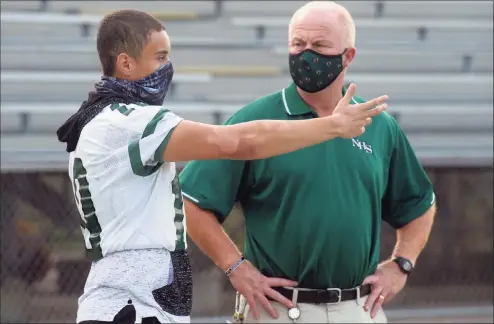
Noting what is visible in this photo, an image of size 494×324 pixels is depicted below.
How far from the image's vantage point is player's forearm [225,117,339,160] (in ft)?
6.85

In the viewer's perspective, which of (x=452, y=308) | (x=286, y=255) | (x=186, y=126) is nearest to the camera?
(x=186, y=126)

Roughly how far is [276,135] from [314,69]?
0.75 meters

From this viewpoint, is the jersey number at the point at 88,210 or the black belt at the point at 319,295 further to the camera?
the black belt at the point at 319,295

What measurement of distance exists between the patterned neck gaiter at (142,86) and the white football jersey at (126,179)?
0.04 metres

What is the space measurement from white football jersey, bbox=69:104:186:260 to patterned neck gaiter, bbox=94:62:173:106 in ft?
0.13

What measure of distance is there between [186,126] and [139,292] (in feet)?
1.27

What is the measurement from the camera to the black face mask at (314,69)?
281 cm

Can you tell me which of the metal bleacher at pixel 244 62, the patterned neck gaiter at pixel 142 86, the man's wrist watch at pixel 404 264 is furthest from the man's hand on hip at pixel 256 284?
the metal bleacher at pixel 244 62

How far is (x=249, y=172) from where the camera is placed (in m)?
2.82

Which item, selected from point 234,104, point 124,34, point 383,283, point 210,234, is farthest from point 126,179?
point 234,104

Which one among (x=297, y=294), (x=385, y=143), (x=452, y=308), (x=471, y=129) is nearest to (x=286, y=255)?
(x=297, y=294)

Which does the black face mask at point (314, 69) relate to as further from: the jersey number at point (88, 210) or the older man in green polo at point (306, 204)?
the jersey number at point (88, 210)

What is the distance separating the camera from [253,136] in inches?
82.3

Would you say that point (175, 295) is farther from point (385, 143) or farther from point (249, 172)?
point (385, 143)
